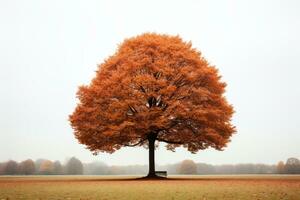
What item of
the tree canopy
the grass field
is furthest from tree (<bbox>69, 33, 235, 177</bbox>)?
the grass field

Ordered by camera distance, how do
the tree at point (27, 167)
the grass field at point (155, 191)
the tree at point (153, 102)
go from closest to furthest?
the grass field at point (155, 191) → the tree at point (153, 102) → the tree at point (27, 167)

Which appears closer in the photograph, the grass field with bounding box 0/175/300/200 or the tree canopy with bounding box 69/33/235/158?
the grass field with bounding box 0/175/300/200

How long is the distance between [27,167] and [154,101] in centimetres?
2597

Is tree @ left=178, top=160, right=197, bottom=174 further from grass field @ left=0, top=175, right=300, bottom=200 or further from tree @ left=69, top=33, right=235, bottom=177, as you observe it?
grass field @ left=0, top=175, right=300, bottom=200

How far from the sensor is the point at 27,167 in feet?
205

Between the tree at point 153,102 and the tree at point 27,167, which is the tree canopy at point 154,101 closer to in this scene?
the tree at point 153,102

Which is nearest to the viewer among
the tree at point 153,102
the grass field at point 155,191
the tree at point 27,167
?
the grass field at point 155,191

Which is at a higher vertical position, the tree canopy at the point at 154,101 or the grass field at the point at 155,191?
the tree canopy at the point at 154,101

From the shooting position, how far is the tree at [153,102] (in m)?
43.5

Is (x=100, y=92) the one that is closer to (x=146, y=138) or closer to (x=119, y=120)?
(x=119, y=120)

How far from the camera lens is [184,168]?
63062 millimetres

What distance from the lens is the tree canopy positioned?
4350 centimetres

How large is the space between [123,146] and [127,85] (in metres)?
6.63

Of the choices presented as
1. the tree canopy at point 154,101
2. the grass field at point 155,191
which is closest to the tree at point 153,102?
the tree canopy at point 154,101
